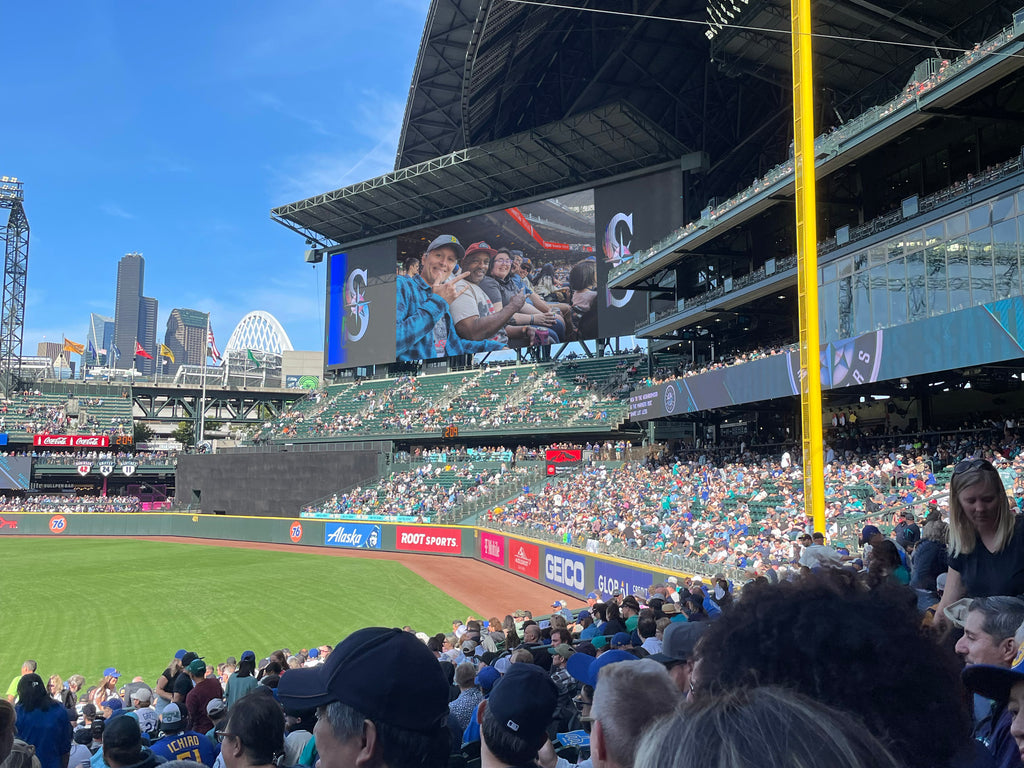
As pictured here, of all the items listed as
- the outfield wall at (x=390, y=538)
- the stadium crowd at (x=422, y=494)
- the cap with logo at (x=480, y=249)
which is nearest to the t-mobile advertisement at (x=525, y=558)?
the outfield wall at (x=390, y=538)

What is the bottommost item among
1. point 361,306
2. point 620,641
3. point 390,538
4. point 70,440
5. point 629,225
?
point 390,538

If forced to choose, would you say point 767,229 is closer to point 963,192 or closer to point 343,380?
point 963,192

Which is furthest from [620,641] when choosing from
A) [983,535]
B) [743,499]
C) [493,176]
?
[493,176]

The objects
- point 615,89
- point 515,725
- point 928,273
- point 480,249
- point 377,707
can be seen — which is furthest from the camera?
point 480,249

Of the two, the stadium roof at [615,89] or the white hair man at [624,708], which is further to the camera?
the stadium roof at [615,89]

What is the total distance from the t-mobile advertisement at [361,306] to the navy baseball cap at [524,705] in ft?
174

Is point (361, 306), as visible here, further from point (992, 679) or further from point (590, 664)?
point (992, 679)

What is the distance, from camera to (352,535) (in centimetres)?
3897

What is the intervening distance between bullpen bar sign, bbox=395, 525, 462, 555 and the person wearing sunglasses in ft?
105

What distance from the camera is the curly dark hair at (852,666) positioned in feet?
5.27

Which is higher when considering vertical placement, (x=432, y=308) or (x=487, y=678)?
(x=432, y=308)

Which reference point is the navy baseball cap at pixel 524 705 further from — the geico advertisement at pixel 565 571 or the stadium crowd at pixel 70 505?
the stadium crowd at pixel 70 505

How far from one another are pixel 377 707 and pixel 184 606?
921 inches

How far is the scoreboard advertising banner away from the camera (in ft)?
148
